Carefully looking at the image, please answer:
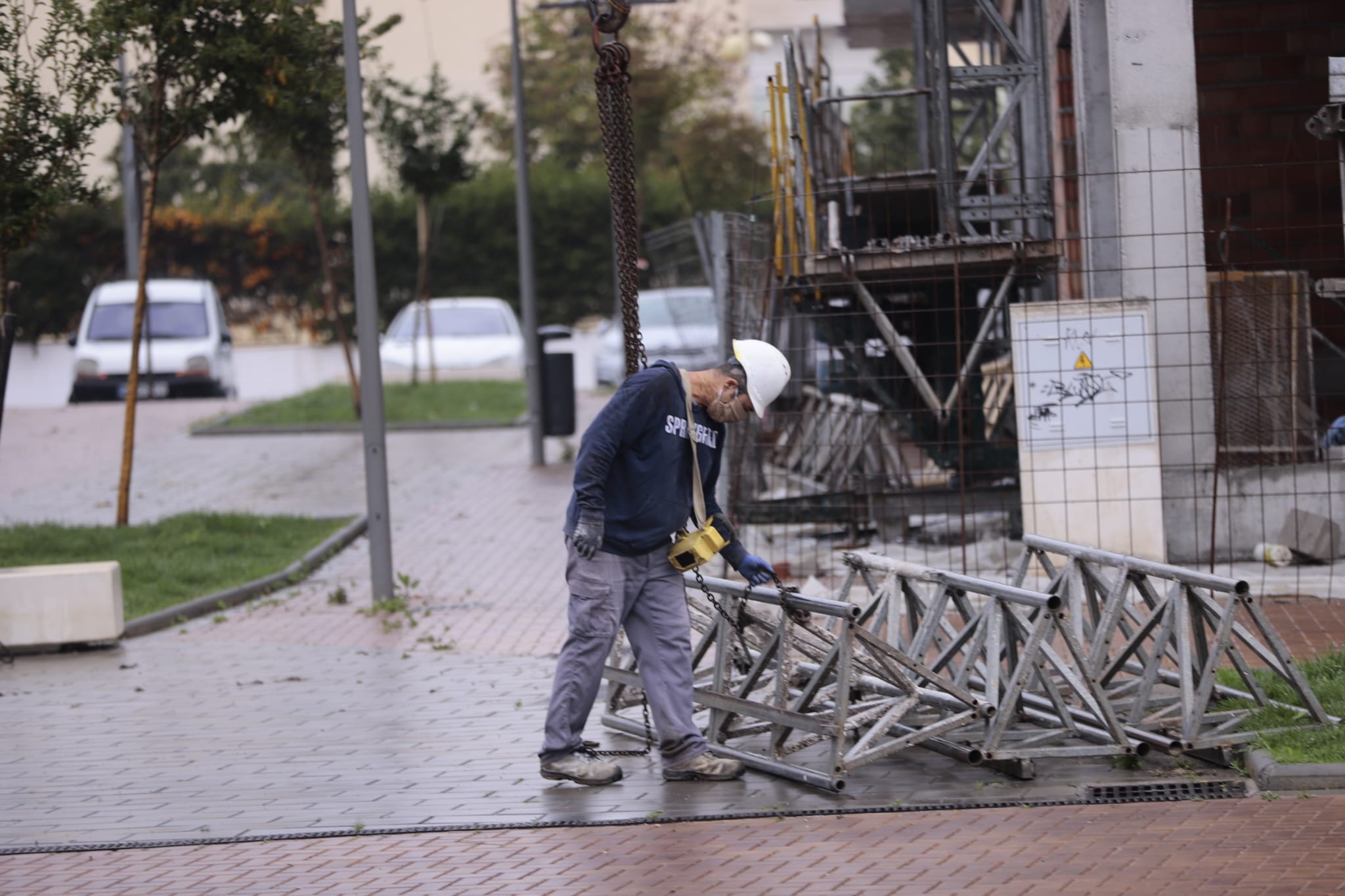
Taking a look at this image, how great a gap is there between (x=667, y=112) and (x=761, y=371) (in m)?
29.7

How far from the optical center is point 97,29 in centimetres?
1245

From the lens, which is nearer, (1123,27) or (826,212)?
(1123,27)

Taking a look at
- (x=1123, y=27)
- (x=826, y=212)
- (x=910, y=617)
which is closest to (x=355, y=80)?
(x=826, y=212)

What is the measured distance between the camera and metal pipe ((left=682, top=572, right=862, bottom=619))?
20.7ft

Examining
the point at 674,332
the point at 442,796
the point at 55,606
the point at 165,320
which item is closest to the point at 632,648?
the point at 442,796

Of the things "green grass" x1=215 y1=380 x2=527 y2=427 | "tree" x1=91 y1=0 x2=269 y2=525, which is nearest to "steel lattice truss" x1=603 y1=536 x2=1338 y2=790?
"tree" x1=91 y1=0 x2=269 y2=525

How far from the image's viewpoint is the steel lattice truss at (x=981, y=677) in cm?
648

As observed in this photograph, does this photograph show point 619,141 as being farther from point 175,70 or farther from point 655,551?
point 175,70

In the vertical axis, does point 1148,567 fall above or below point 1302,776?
above

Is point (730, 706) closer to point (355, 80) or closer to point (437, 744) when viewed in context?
point (437, 744)

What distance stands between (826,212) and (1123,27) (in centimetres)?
307

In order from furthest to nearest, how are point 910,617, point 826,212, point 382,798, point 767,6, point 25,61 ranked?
point 767,6, point 826,212, point 25,61, point 910,617, point 382,798

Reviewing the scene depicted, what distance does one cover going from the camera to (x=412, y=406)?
22609 mm

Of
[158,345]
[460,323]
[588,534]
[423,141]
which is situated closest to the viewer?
[588,534]
